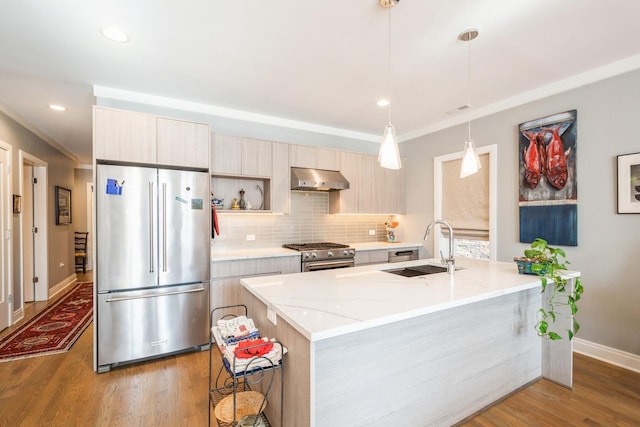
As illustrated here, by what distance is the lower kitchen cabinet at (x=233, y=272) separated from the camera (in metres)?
3.12

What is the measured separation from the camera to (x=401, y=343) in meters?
1.67

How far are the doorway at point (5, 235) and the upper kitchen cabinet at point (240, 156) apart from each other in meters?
2.54

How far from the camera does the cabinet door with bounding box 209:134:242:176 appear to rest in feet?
11.1

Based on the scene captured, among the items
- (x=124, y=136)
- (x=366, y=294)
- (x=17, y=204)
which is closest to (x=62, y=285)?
(x=17, y=204)

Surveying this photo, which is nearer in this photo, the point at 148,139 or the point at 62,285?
the point at 148,139

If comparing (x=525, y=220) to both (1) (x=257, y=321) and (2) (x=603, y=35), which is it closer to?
(2) (x=603, y=35)

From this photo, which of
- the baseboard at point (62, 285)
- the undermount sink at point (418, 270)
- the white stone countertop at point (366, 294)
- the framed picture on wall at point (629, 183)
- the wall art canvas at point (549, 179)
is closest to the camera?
the white stone countertop at point (366, 294)

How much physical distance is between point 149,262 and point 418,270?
2361 mm

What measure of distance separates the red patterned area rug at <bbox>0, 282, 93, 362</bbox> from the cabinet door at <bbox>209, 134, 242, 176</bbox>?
239 cm

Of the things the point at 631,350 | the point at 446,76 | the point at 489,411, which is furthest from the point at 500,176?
the point at 489,411

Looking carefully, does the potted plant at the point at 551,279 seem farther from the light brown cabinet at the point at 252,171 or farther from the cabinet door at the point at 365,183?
the light brown cabinet at the point at 252,171

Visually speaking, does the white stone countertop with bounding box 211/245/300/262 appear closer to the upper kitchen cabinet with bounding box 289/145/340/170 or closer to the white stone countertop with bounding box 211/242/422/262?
the white stone countertop with bounding box 211/242/422/262

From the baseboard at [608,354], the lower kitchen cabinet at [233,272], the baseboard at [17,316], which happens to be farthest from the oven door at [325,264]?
the baseboard at [17,316]

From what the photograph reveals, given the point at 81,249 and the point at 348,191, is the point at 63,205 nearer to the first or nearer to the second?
the point at 81,249
